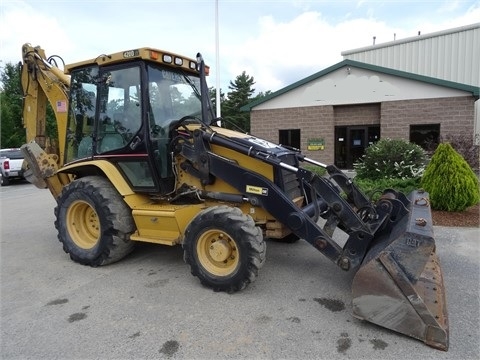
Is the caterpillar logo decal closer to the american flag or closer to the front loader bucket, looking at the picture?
the front loader bucket

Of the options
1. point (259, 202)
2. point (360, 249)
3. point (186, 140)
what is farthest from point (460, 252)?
point (186, 140)

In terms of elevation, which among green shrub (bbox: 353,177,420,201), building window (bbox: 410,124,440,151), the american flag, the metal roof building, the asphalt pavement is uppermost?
the metal roof building

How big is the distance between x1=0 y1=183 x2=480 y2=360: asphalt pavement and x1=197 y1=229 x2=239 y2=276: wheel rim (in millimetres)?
287

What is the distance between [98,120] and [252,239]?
112 inches

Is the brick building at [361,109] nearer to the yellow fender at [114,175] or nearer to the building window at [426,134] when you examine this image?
the building window at [426,134]

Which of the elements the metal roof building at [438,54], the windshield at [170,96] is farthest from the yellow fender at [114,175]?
the metal roof building at [438,54]

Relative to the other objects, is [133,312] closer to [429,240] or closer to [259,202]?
[259,202]

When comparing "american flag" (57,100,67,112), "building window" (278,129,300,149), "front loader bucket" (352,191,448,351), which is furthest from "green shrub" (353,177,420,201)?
"building window" (278,129,300,149)

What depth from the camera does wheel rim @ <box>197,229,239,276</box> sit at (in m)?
4.00

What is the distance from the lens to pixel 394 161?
9.70m

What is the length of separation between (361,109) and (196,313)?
45.3ft

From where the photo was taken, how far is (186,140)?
466 cm

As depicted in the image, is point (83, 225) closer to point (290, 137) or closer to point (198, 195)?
point (198, 195)

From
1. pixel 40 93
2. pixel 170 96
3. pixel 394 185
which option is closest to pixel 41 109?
pixel 40 93
